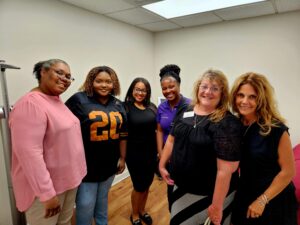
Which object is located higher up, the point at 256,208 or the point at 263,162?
the point at 263,162

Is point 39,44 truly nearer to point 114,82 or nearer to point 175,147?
point 114,82

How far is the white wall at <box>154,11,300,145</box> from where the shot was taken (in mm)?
2900

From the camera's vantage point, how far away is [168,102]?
210 cm

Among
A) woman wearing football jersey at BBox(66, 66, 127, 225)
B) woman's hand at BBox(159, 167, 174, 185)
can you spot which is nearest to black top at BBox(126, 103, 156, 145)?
woman wearing football jersey at BBox(66, 66, 127, 225)

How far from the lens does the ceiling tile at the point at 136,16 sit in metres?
2.67

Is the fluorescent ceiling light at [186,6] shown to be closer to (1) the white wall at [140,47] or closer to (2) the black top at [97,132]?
(1) the white wall at [140,47]

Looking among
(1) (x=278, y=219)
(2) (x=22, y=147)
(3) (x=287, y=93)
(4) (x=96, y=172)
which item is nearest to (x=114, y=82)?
(4) (x=96, y=172)

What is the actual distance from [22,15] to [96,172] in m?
1.58

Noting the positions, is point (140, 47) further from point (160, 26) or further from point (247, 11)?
point (247, 11)

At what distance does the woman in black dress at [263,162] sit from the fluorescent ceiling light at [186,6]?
5.54 ft

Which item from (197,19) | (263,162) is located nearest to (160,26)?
(197,19)

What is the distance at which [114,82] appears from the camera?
1.82 meters

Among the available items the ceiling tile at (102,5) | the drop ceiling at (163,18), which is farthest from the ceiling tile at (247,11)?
the ceiling tile at (102,5)

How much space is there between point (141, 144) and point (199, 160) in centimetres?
91
